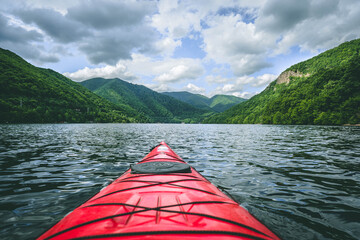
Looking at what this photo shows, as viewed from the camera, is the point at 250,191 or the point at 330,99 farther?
the point at 330,99

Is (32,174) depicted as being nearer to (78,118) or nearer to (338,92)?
(338,92)

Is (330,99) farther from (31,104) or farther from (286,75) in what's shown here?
(31,104)

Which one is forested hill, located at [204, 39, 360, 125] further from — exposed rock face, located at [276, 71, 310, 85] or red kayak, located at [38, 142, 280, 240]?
red kayak, located at [38, 142, 280, 240]

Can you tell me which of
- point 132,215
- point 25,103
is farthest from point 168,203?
point 25,103

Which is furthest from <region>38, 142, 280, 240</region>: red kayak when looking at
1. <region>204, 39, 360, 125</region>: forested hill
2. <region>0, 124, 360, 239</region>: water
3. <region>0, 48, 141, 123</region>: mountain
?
<region>0, 48, 141, 123</region>: mountain

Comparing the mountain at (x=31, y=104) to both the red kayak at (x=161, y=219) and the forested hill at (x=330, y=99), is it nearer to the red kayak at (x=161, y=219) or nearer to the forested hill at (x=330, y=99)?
the red kayak at (x=161, y=219)

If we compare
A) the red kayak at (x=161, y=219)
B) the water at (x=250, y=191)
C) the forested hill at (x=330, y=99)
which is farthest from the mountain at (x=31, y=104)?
the forested hill at (x=330, y=99)

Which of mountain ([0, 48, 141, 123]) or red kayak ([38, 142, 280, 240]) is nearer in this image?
red kayak ([38, 142, 280, 240])

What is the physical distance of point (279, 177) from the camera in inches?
258

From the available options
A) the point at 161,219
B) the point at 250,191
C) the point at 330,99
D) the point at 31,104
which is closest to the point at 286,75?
the point at 330,99

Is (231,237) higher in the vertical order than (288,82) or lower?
lower

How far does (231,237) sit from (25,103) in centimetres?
11297

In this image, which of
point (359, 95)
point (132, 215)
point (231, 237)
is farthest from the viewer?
point (359, 95)

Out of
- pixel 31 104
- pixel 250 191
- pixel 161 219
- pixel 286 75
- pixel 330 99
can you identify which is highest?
pixel 286 75
